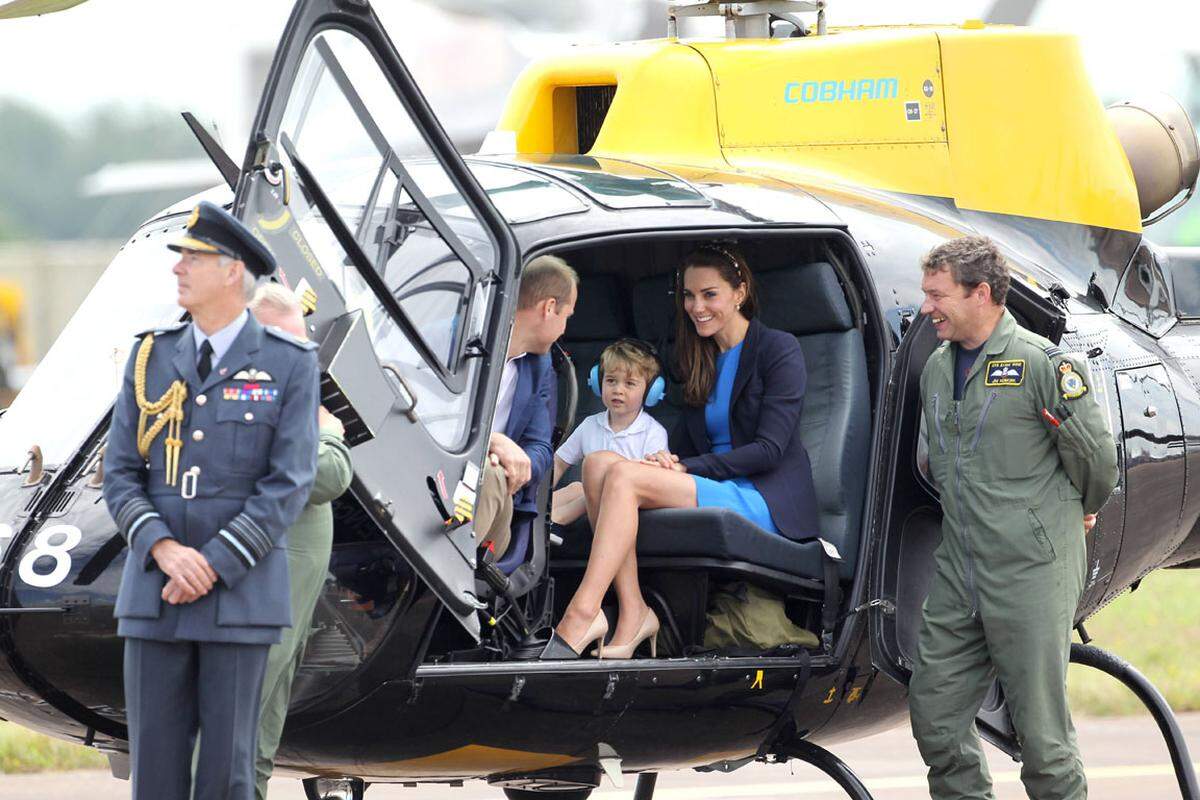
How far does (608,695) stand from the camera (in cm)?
447

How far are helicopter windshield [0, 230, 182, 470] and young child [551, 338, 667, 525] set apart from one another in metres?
1.21

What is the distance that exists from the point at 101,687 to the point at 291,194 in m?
1.15

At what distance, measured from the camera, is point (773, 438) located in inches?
193

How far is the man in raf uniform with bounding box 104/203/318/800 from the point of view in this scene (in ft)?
11.5

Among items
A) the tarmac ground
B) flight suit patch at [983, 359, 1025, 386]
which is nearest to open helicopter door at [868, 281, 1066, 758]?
flight suit patch at [983, 359, 1025, 386]

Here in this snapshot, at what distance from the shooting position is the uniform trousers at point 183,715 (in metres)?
3.53

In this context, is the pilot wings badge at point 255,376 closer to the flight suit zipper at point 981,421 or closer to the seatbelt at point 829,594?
the seatbelt at point 829,594

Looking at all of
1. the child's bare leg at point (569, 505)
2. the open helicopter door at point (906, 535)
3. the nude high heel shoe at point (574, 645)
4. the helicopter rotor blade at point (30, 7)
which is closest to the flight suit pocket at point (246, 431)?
the helicopter rotor blade at point (30, 7)

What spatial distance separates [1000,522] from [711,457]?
2.59ft

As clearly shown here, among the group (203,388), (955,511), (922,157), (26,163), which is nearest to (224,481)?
(203,388)

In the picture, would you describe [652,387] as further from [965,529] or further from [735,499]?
[965,529]

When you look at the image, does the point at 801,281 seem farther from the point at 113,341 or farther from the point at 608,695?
the point at 113,341

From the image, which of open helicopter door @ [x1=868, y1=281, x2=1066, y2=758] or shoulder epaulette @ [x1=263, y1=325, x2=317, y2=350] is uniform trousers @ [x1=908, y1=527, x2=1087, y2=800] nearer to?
open helicopter door @ [x1=868, y1=281, x2=1066, y2=758]

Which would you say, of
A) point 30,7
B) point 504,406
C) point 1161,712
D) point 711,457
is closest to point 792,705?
point 711,457
